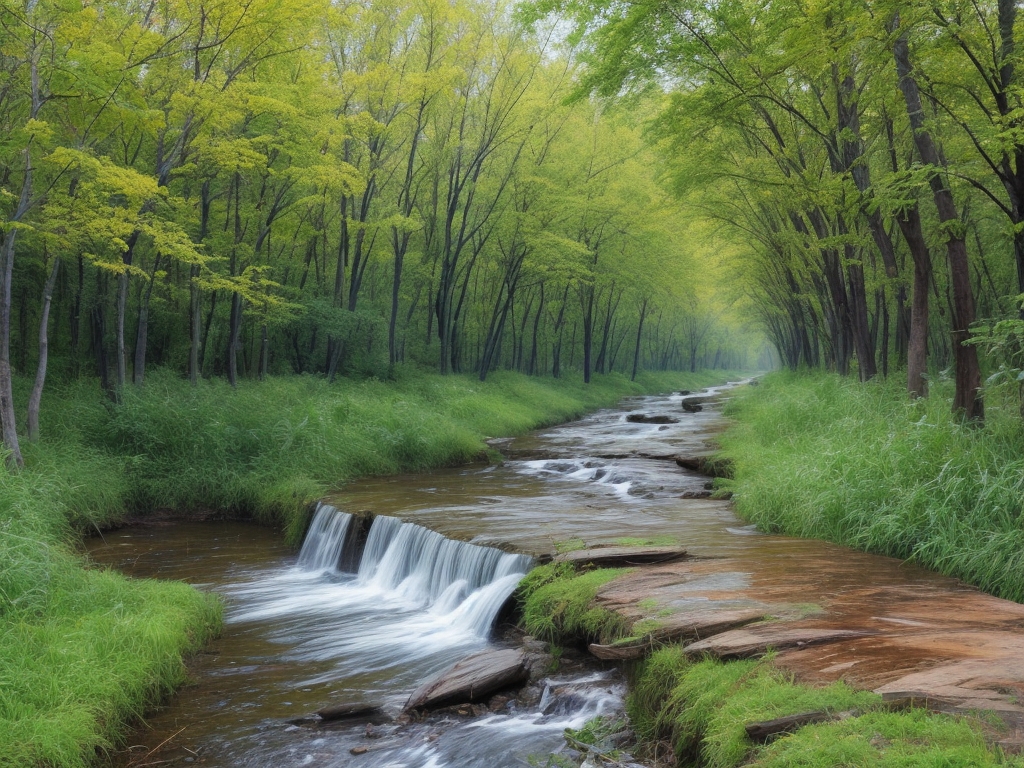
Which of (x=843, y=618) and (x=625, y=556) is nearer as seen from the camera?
(x=843, y=618)

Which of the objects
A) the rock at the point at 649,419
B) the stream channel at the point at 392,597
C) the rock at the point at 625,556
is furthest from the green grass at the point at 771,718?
the rock at the point at 649,419

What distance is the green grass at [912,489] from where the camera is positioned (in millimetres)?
6953

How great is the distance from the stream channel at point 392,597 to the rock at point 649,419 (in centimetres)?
899

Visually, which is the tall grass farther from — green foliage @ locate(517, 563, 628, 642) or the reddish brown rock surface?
the reddish brown rock surface

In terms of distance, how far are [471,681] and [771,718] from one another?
2.76m

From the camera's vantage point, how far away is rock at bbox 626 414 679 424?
2545 centimetres

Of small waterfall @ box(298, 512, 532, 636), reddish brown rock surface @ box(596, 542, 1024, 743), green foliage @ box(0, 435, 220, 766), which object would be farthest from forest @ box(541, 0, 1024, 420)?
green foliage @ box(0, 435, 220, 766)

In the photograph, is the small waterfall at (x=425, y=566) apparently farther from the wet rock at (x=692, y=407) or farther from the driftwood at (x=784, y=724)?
the wet rock at (x=692, y=407)

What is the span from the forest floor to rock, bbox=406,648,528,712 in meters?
0.67

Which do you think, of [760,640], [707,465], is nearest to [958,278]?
[760,640]

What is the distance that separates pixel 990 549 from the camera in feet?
22.3

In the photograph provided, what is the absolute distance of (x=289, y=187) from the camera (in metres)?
19.1

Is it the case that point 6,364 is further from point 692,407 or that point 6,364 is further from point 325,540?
point 692,407

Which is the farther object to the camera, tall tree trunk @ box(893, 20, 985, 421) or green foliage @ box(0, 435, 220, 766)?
tall tree trunk @ box(893, 20, 985, 421)
